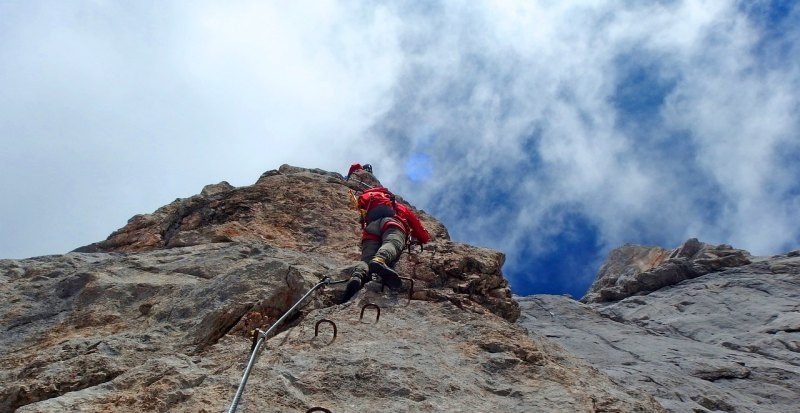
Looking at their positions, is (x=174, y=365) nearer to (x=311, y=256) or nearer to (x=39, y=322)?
(x=39, y=322)

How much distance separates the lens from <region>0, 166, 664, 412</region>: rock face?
4766 mm

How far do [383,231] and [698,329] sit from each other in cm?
670

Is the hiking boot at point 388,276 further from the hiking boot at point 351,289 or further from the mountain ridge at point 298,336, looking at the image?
the hiking boot at point 351,289

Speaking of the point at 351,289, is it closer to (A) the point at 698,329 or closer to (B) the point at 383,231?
(B) the point at 383,231

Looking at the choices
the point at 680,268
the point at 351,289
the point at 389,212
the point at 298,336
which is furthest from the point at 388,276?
the point at 680,268

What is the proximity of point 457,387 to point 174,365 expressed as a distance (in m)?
1.96

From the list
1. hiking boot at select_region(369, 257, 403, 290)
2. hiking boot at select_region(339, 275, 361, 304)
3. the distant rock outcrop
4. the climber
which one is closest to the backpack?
the climber

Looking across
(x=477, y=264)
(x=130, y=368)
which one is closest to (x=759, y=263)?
(x=477, y=264)

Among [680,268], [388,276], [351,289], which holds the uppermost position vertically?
[680,268]

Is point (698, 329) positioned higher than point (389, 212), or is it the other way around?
point (698, 329)

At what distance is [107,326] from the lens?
21.3 feet

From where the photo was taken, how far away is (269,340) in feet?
18.4

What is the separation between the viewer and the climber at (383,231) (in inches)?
297

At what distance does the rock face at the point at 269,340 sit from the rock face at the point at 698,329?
199 cm
